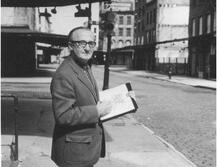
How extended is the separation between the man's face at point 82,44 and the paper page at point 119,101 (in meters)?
0.45

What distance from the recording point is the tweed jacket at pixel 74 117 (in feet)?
10.1

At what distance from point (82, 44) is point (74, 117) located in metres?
0.60

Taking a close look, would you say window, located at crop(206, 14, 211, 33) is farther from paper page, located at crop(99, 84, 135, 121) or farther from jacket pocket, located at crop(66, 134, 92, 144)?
jacket pocket, located at crop(66, 134, 92, 144)

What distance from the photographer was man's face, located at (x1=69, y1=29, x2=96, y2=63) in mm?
3217

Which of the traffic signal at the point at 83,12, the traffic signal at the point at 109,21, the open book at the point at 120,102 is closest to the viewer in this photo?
the open book at the point at 120,102

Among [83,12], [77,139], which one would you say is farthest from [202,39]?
[77,139]

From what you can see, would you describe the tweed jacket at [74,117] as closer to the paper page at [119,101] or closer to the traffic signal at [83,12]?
the paper page at [119,101]

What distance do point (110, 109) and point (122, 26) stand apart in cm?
10249

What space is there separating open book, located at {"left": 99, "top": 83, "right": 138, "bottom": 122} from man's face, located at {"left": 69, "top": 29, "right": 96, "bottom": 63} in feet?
1.51

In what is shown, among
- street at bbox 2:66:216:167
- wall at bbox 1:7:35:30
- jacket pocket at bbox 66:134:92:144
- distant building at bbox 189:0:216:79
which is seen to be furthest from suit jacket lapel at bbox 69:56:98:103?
distant building at bbox 189:0:216:79

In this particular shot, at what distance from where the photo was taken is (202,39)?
129ft

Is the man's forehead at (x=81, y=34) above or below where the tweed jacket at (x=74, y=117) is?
above

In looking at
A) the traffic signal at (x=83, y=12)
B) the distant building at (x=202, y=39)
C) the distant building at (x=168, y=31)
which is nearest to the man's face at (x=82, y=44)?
the traffic signal at (x=83, y=12)

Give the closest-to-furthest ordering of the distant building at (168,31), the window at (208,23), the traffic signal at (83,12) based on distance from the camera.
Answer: the traffic signal at (83,12), the window at (208,23), the distant building at (168,31)
